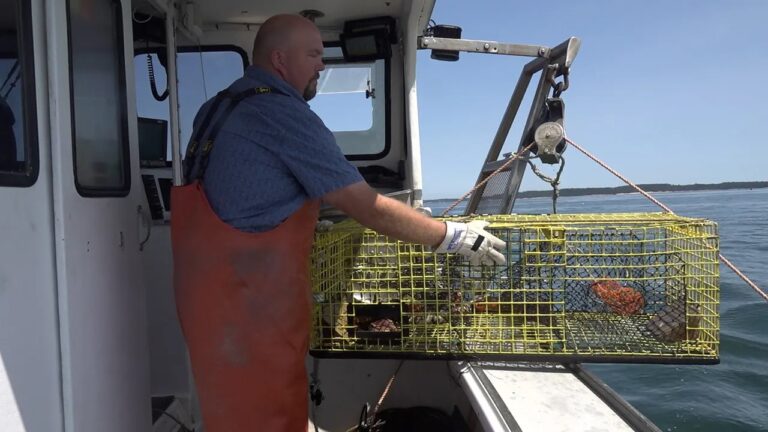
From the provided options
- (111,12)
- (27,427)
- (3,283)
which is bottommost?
(27,427)

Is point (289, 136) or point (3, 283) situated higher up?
point (289, 136)

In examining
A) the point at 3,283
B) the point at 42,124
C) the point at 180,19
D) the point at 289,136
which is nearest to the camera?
the point at 3,283

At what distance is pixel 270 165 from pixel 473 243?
33.2 inches

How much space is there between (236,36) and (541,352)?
10.3 feet

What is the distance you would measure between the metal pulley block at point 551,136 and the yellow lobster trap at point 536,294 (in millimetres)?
709

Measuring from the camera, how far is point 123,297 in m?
2.05

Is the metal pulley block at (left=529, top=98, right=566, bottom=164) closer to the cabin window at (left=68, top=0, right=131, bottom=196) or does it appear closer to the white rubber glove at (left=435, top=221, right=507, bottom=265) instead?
the white rubber glove at (left=435, top=221, right=507, bottom=265)

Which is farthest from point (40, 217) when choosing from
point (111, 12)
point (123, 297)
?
point (111, 12)

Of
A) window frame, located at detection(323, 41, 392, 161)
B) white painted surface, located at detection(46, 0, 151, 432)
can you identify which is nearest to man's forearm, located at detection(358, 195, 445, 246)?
white painted surface, located at detection(46, 0, 151, 432)

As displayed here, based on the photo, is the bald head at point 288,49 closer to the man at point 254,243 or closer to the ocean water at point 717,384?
the man at point 254,243

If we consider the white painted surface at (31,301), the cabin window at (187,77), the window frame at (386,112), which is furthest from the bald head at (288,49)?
the window frame at (386,112)

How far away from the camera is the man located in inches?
71.4

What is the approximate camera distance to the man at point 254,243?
5.95 feet

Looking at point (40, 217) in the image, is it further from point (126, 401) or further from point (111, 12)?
point (111, 12)
